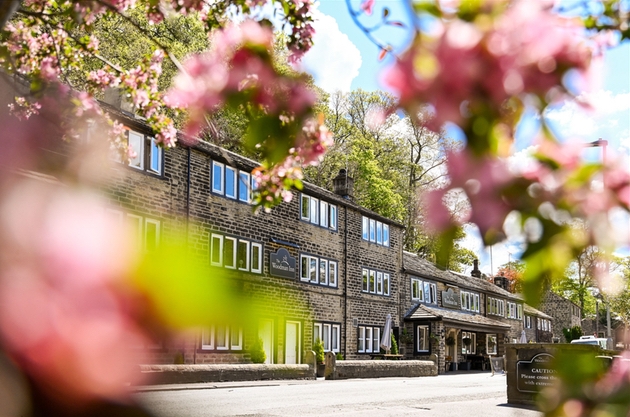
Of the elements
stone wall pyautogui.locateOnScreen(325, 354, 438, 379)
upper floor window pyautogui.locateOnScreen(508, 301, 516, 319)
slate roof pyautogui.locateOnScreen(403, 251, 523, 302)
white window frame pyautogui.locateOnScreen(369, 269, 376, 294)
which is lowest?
stone wall pyautogui.locateOnScreen(325, 354, 438, 379)

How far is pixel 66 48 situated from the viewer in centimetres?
616

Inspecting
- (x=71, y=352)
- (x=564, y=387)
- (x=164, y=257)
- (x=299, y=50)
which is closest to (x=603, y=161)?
(x=564, y=387)

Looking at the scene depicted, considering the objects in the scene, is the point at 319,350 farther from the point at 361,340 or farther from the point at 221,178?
the point at 221,178

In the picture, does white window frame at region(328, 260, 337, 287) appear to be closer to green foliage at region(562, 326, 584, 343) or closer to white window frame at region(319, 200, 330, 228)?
white window frame at region(319, 200, 330, 228)

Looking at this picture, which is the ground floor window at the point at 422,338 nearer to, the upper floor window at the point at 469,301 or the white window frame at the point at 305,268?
the upper floor window at the point at 469,301

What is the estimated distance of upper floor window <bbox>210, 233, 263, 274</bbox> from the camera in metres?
24.2

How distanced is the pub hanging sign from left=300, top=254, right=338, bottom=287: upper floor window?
3.14 ft

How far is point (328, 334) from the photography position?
100ft

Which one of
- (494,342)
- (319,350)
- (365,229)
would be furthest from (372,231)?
(494,342)

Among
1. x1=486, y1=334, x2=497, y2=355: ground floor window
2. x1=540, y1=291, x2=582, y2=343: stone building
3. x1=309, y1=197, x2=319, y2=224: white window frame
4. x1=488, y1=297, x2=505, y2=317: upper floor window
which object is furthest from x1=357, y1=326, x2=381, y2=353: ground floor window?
x1=540, y1=291, x2=582, y2=343: stone building

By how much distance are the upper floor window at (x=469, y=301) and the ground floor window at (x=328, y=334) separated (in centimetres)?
1696

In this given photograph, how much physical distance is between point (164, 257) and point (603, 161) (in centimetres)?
91

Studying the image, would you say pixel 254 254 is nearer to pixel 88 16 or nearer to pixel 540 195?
pixel 88 16

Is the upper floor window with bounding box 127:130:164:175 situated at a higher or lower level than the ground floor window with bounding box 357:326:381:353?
higher
